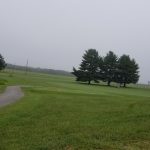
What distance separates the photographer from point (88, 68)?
108m

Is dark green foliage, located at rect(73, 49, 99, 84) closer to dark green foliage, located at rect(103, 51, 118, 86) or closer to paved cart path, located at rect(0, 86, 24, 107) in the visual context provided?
dark green foliage, located at rect(103, 51, 118, 86)

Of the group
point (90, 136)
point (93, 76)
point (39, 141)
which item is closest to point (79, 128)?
point (90, 136)

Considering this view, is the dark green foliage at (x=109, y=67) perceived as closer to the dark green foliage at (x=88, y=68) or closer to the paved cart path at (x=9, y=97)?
the dark green foliage at (x=88, y=68)

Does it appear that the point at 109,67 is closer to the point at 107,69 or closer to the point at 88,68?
the point at 107,69

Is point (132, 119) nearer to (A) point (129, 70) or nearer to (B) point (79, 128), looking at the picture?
(B) point (79, 128)

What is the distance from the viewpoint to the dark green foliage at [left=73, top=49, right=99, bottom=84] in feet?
349

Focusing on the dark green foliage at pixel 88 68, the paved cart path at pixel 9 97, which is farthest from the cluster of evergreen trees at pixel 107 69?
the paved cart path at pixel 9 97

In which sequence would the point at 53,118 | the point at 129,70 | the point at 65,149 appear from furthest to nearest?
the point at 129,70 → the point at 53,118 → the point at 65,149

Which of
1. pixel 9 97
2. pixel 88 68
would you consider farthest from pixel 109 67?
pixel 9 97

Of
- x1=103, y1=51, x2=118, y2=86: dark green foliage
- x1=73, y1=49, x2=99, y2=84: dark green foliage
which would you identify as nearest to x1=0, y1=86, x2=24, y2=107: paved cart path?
x1=73, y1=49, x2=99, y2=84: dark green foliage

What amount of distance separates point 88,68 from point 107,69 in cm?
504

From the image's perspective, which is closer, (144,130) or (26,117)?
(144,130)

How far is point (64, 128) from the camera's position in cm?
1445

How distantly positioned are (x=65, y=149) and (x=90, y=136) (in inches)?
85.9
